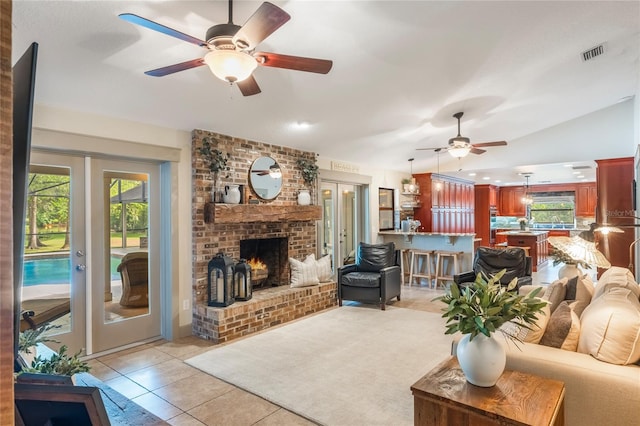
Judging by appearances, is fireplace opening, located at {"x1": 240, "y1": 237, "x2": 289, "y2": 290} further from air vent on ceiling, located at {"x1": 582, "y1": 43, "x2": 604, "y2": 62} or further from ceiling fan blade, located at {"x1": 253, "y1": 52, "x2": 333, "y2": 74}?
air vent on ceiling, located at {"x1": 582, "y1": 43, "x2": 604, "y2": 62}

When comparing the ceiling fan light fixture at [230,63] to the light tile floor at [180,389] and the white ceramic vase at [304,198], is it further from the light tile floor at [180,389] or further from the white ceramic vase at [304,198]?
the white ceramic vase at [304,198]

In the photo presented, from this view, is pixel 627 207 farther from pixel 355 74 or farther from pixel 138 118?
pixel 138 118

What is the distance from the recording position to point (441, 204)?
28.3 ft

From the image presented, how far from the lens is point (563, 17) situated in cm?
318

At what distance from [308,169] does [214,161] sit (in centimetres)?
175

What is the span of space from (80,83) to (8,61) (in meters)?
3.21

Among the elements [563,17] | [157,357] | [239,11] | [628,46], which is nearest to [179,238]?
[157,357]

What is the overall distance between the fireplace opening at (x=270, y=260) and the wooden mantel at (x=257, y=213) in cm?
49

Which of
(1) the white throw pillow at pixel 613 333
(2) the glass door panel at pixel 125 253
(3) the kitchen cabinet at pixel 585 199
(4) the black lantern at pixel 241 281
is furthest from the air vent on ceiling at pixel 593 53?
(3) the kitchen cabinet at pixel 585 199

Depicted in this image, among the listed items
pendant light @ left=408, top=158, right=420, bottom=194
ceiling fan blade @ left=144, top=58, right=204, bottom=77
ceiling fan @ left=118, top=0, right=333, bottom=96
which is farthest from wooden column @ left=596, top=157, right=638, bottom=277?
ceiling fan blade @ left=144, top=58, right=204, bottom=77

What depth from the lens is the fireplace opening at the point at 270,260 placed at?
211 inches

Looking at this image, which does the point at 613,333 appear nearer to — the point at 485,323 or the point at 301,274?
the point at 485,323

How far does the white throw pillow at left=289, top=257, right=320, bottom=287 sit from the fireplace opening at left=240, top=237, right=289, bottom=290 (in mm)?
333

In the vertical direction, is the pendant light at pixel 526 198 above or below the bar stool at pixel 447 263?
above
